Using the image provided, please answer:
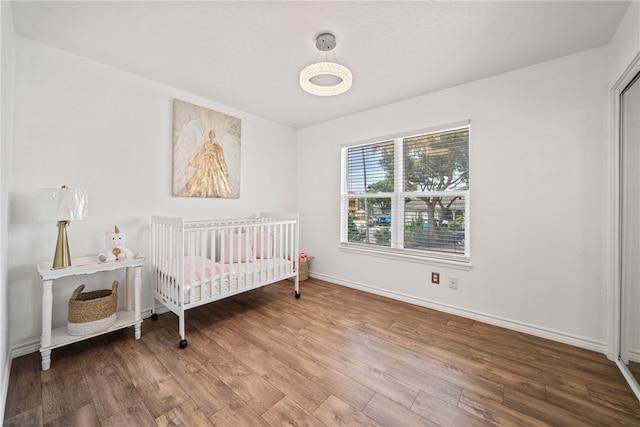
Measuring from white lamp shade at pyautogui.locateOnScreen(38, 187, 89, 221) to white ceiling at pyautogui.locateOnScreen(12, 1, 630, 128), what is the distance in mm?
1061

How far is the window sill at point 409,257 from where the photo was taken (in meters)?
2.35

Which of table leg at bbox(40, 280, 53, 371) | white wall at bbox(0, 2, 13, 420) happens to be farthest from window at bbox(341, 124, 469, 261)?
white wall at bbox(0, 2, 13, 420)

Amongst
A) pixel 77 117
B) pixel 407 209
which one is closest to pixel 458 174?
pixel 407 209

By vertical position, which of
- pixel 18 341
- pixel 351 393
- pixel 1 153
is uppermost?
pixel 1 153

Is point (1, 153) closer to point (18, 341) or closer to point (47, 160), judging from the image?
point (47, 160)

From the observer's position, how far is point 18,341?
169 centimetres

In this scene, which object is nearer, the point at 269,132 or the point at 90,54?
the point at 90,54

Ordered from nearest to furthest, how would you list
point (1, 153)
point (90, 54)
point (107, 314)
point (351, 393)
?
point (1, 153) < point (351, 393) < point (107, 314) < point (90, 54)

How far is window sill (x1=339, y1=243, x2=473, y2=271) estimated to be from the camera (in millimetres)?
2354

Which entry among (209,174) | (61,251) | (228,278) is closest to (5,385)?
(61,251)

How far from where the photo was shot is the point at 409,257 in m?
2.67

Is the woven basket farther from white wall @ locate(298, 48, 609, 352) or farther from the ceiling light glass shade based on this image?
white wall @ locate(298, 48, 609, 352)

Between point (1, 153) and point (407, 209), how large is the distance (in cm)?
294

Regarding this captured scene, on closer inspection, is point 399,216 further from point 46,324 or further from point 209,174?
point 46,324
